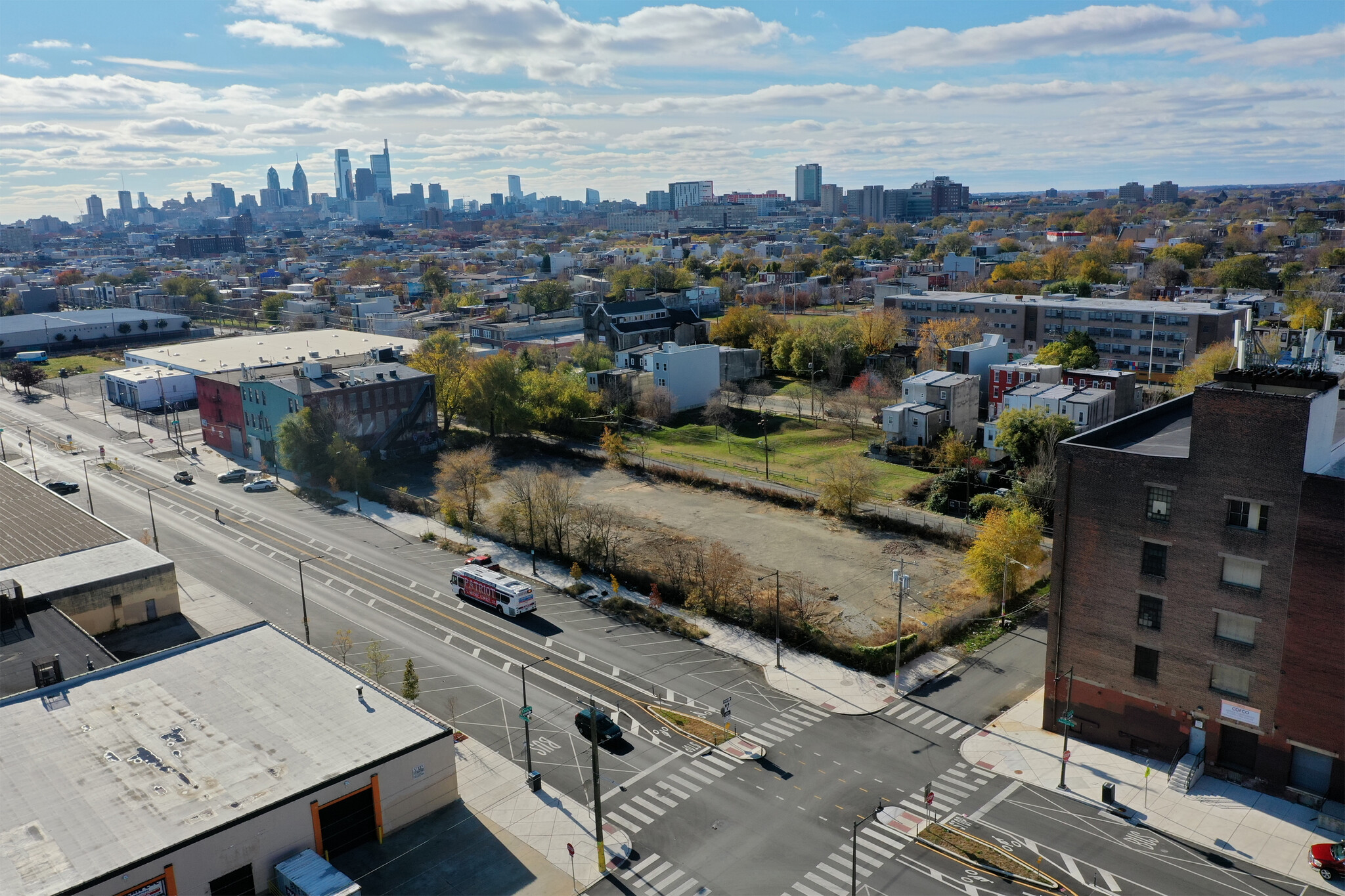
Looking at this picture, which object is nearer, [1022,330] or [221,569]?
[221,569]

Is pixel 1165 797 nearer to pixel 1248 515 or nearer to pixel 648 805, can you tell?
pixel 1248 515

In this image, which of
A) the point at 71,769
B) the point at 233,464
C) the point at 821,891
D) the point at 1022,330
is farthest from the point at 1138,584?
the point at 1022,330

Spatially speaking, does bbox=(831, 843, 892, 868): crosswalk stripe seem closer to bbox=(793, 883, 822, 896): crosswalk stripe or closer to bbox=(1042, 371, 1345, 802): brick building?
bbox=(793, 883, 822, 896): crosswalk stripe

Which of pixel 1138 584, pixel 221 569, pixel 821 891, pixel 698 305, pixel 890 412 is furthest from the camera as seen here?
pixel 698 305

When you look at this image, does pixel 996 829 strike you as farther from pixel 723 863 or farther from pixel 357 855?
pixel 357 855

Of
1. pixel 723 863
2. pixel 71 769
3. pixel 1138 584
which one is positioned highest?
pixel 1138 584

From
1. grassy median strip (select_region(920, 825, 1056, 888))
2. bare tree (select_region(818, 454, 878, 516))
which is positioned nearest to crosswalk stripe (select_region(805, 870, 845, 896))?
grassy median strip (select_region(920, 825, 1056, 888))
